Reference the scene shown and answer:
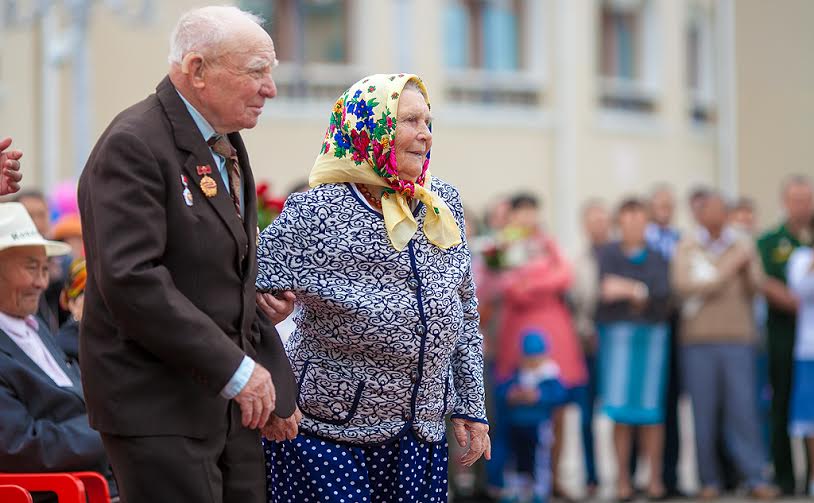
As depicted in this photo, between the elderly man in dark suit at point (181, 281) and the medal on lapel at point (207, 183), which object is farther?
the medal on lapel at point (207, 183)

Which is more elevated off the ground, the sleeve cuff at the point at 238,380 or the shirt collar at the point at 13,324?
the shirt collar at the point at 13,324

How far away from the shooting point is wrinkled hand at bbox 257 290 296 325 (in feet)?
14.4

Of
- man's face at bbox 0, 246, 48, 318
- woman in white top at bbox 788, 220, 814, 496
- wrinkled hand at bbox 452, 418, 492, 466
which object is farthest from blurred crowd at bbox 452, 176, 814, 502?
wrinkled hand at bbox 452, 418, 492, 466

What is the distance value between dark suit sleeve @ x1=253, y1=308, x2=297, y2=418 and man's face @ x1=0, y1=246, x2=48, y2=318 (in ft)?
4.94

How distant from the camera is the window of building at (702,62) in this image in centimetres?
2462

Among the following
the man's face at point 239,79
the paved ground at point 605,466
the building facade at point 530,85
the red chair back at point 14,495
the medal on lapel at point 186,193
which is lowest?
the paved ground at point 605,466

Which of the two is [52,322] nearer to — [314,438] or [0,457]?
[0,457]

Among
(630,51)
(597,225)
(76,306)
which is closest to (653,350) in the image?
(597,225)

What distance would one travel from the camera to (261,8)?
65.7 ft

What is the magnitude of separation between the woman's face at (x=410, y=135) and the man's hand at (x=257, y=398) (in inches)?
37.2

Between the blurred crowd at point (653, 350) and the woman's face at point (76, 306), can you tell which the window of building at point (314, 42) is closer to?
the blurred crowd at point (653, 350)

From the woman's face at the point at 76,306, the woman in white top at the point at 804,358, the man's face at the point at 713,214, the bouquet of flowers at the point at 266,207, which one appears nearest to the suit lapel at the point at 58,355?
the woman's face at the point at 76,306

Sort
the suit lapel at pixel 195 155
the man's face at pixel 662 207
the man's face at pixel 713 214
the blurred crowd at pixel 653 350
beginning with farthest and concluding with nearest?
the man's face at pixel 662 207, the man's face at pixel 713 214, the blurred crowd at pixel 653 350, the suit lapel at pixel 195 155

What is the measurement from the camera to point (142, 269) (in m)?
3.71
